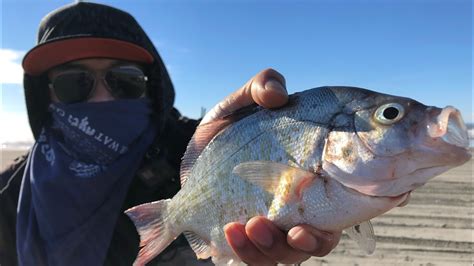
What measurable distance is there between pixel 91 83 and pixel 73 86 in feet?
0.37

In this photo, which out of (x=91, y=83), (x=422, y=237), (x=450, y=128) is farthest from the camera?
(x=422, y=237)

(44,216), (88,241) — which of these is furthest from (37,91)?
(88,241)

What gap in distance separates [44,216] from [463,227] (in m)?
4.87

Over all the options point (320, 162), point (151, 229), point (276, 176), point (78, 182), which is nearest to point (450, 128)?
point (320, 162)

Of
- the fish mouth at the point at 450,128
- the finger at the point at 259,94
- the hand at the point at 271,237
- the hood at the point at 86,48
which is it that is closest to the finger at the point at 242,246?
the hand at the point at 271,237

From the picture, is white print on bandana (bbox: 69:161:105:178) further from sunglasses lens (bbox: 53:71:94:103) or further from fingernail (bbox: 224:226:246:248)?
fingernail (bbox: 224:226:246:248)

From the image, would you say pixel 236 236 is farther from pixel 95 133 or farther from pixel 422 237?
pixel 422 237

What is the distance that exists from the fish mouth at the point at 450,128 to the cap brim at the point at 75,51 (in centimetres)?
209

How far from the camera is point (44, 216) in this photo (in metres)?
2.62

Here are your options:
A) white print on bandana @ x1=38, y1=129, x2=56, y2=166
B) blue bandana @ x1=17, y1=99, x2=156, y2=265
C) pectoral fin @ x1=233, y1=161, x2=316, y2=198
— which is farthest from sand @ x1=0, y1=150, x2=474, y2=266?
pectoral fin @ x1=233, y1=161, x2=316, y2=198

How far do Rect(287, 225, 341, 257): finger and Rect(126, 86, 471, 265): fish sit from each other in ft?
0.09

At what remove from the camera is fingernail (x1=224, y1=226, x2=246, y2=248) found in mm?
1640

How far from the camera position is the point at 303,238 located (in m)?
1.51

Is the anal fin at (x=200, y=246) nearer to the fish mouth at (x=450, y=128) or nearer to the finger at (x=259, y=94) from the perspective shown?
the finger at (x=259, y=94)
